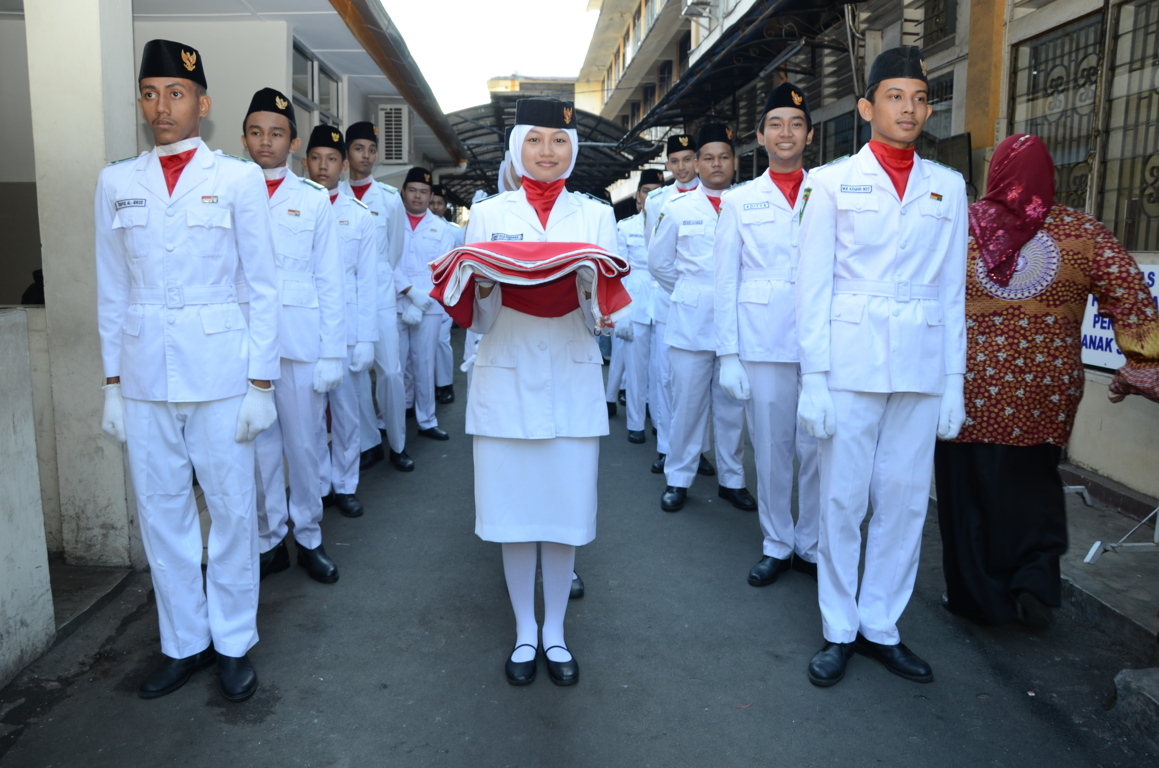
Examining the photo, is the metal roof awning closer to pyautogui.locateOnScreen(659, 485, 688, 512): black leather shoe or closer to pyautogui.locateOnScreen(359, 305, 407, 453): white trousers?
pyautogui.locateOnScreen(359, 305, 407, 453): white trousers

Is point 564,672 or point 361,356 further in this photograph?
point 361,356

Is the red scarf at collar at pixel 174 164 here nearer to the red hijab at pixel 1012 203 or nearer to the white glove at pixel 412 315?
the red hijab at pixel 1012 203

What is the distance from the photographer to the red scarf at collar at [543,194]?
3.24 metres

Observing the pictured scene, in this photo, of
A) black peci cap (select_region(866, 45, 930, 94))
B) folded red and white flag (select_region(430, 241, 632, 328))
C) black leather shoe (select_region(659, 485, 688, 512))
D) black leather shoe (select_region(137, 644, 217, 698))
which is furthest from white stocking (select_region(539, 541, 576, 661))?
black leather shoe (select_region(659, 485, 688, 512))

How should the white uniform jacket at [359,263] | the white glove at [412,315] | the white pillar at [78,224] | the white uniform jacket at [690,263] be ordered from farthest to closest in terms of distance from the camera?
the white glove at [412,315], the white uniform jacket at [690,263], the white uniform jacket at [359,263], the white pillar at [78,224]

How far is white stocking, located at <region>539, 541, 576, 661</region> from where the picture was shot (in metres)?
3.39

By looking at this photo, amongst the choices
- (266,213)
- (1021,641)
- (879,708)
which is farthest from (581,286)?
(1021,641)

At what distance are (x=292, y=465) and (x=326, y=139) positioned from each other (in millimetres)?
2406

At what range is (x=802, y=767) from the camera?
8.98ft

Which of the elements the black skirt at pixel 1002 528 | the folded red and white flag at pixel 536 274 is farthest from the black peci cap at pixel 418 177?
the black skirt at pixel 1002 528

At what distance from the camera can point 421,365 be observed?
766cm

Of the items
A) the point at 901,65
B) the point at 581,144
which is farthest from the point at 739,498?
the point at 581,144

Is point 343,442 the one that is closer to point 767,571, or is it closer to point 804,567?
point 767,571

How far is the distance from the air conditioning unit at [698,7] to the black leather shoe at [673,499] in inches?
619
